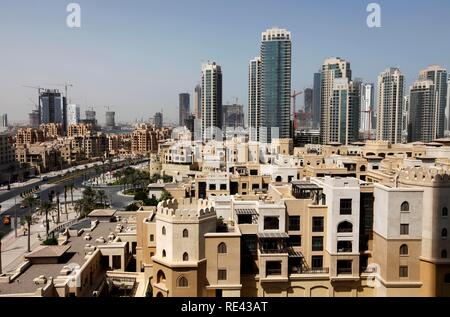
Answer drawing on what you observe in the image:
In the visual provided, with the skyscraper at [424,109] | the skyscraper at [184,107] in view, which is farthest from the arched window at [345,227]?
the skyscraper at [424,109]

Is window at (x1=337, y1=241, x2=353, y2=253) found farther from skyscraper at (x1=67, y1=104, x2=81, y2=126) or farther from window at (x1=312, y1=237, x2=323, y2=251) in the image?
skyscraper at (x1=67, y1=104, x2=81, y2=126)

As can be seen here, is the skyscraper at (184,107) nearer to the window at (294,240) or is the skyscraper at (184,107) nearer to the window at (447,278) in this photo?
the window at (294,240)

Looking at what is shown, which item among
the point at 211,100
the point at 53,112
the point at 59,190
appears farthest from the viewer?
the point at 53,112

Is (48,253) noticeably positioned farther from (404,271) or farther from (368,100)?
(368,100)

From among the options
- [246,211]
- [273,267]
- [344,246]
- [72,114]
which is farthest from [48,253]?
[72,114]

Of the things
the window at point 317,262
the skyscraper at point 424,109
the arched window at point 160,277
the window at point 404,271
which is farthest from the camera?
the skyscraper at point 424,109

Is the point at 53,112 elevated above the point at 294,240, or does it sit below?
above
